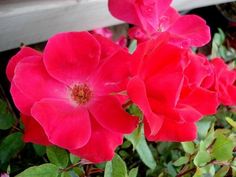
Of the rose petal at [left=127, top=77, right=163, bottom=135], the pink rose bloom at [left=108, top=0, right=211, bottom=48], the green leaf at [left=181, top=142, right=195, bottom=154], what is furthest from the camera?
the green leaf at [left=181, top=142, right=195, bottom=154]

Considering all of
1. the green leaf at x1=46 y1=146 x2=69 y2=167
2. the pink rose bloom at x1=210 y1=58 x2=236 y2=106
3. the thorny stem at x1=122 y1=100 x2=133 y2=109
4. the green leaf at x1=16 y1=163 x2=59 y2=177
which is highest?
the thorny stem at x1=122 y1=100 x2=133 y2=109

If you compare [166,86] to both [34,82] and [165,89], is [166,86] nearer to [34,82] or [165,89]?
[165,89]

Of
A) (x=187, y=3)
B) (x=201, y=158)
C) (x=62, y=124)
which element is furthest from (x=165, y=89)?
(x=187, y=3)

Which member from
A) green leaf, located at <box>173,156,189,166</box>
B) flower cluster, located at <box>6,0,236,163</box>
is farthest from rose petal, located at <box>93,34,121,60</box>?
green leaf, located at <box>173,156,189,166</box>

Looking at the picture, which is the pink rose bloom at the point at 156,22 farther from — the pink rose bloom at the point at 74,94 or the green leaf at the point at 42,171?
the green leaf at the point at 42,171

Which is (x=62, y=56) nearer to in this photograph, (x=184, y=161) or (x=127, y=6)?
(x=127, y=6)

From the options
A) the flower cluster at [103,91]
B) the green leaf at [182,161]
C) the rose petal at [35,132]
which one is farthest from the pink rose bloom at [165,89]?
the green leaf at [182,161]

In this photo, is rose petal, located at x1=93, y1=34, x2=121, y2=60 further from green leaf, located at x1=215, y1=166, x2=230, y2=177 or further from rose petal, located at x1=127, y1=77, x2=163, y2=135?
green leaf, located at x1=215, y1=166, x2=230, y2=177
